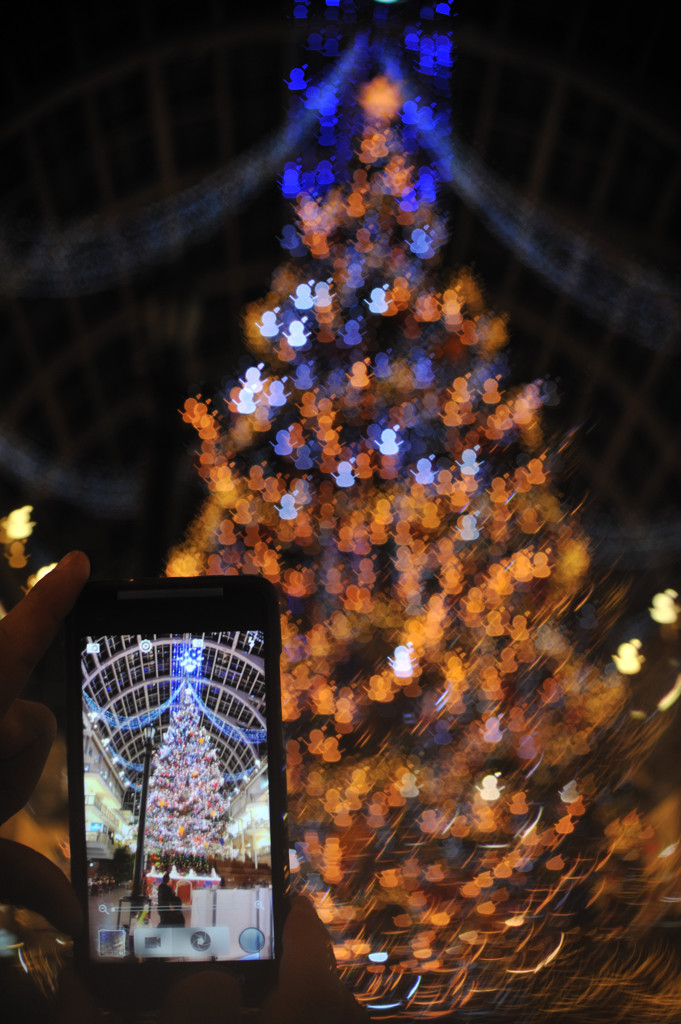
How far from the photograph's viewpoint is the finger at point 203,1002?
82 centimetres

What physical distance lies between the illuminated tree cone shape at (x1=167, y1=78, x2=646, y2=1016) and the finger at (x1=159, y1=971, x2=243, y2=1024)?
15.9 feet

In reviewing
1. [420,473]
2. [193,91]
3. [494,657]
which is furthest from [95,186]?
[494,657]

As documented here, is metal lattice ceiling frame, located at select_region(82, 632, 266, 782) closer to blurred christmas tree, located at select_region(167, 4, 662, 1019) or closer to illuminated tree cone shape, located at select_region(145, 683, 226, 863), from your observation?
illuminated tree cone shape, located at select_region(145, 683, 226, 863)

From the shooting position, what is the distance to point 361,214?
23.0ft

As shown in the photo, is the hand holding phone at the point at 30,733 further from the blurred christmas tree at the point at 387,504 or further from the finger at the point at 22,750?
the blurred christmas tree at the point at 387,504

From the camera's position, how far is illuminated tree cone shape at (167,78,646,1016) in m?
7.27

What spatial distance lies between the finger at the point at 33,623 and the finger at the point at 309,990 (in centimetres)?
44

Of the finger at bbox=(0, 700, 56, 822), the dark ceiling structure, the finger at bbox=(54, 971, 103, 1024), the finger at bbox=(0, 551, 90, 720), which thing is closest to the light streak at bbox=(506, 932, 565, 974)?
the finger at bbox=(54, 971, 103, 1024)

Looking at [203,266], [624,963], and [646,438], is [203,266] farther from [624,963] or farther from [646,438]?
[624,963]

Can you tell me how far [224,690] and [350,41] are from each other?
6208 millimetres

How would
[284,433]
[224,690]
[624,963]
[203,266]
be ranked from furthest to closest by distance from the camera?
[203,266], [284,433], [624,963], [224,690]

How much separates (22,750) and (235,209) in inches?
364

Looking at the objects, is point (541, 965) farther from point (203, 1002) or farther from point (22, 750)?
point (22, 750)

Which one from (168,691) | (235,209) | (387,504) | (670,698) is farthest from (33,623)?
(235,209)
